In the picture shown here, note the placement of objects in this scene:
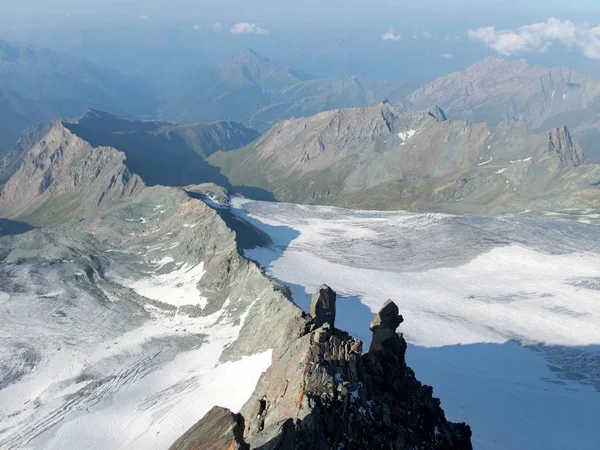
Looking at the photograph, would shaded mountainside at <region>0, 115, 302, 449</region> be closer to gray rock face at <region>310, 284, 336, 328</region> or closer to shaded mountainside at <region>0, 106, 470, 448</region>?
shaded mountainside at <region>0, 106, 470, 448</region>

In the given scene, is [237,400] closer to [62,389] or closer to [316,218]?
[62,389]

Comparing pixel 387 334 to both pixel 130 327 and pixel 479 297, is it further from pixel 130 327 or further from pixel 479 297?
pixel 479 297

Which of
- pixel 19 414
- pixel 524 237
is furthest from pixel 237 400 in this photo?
pixel 524 237

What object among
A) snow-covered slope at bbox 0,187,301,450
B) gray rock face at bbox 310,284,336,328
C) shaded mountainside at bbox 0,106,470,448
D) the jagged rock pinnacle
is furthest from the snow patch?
the jagged rock pinnacle

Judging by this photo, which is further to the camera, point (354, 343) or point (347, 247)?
point (347, 247)

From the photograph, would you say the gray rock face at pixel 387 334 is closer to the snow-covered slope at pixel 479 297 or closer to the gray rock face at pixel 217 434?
the snow-covered slope at pixel 479 297

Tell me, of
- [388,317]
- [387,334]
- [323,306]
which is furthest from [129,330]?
[387,334]

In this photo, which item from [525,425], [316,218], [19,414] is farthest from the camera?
[316,218]
